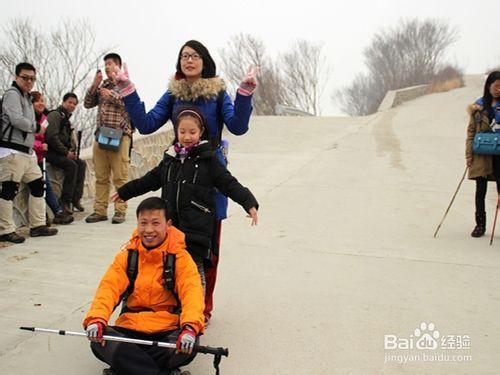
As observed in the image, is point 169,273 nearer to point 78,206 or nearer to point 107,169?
point 107,169

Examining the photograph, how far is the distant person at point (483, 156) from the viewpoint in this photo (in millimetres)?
5105

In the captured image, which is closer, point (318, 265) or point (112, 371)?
point (112, 371)

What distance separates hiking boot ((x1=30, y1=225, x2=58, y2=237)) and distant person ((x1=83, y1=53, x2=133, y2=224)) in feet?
2.15

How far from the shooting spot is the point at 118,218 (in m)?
5.88

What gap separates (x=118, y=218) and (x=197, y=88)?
3.11 metres

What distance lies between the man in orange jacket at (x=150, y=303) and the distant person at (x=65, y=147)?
3.61 m

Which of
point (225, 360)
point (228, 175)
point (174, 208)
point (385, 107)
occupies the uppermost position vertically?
point (385, 107)

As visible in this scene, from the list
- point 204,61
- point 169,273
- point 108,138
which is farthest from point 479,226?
point 108,138

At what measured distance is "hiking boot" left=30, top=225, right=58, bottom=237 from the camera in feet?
17.1

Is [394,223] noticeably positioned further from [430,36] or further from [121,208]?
[430,36]

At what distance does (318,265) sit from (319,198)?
285 cm

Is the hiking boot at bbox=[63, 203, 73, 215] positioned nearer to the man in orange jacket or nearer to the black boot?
the man in orange jacket

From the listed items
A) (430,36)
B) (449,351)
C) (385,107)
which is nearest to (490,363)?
(449,351)

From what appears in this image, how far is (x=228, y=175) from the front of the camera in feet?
9.91
